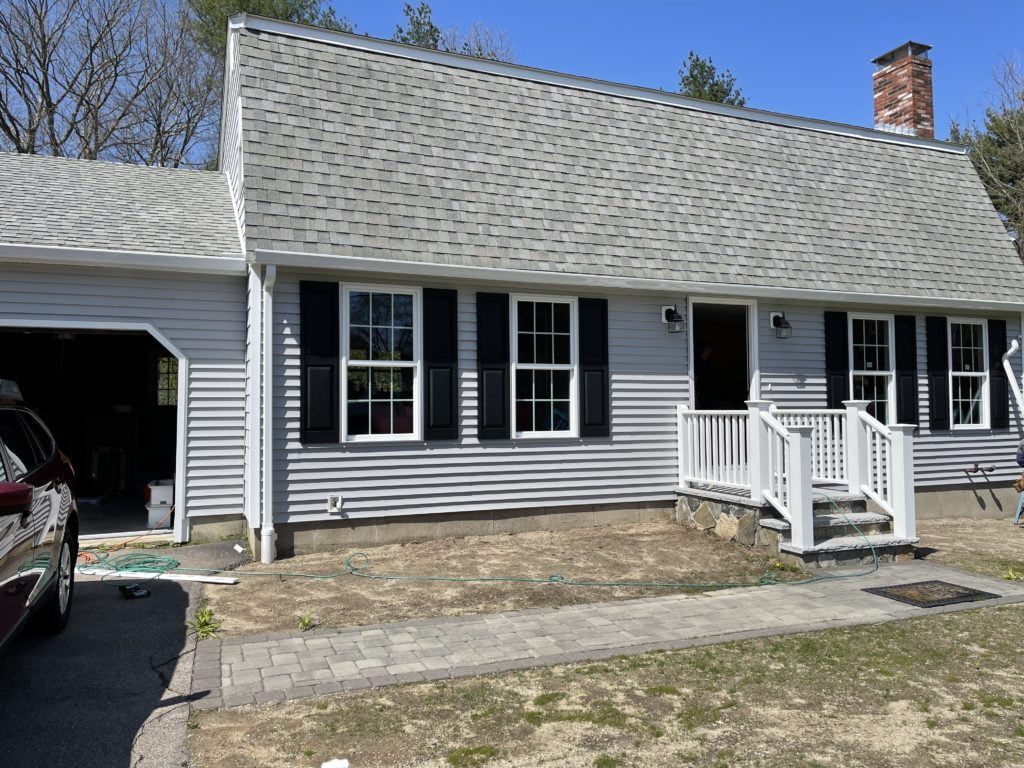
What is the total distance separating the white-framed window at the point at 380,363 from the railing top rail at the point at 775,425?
3.50m

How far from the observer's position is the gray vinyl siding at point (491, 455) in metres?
7.52

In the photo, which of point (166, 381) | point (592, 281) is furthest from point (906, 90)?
point (166, 381)

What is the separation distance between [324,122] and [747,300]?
540cm

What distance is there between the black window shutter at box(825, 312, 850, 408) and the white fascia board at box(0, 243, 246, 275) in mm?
7191

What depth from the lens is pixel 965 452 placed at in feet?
35.0

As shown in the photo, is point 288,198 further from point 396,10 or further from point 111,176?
point 396,10

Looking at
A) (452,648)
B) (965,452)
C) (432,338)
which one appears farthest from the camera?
(965,452)

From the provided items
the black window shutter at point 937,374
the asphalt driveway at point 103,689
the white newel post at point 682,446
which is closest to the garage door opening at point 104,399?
the asphalt driveway at point 103,689

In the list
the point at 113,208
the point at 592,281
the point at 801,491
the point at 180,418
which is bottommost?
the point at 801,491

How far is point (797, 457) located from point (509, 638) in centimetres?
355

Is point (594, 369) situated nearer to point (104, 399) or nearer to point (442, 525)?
point (442, 525)

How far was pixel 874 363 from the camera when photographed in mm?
10312

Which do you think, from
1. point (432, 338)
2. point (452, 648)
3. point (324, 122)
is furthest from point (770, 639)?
point (324, 122)

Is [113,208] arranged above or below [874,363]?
above
